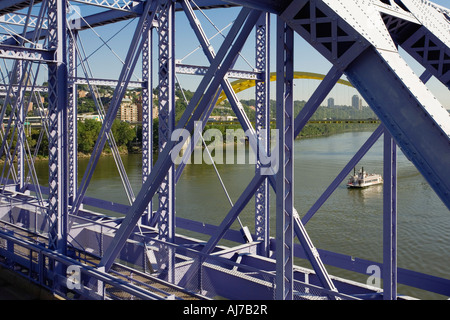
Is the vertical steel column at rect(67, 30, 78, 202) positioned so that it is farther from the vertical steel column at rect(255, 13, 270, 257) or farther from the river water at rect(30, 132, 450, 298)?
the river water at rect(30, 132, 450, 298)

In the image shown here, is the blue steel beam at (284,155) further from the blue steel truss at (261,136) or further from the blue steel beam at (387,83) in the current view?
the blue steel beam at (387,83)

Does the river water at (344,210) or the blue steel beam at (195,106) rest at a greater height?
the blue steel beam at (195,106)

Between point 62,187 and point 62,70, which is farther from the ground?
point 62,70

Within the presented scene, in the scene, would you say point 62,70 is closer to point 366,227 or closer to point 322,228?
point 322,228

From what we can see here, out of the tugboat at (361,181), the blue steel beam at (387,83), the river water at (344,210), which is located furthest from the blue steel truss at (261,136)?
the tugboat at (361,181)

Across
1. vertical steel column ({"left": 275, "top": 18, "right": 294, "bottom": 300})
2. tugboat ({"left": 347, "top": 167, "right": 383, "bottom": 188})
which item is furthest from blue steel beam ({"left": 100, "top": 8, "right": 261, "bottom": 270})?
tugboat ({"left": 347, "top": 167, "right": 383, "bottom": 188})

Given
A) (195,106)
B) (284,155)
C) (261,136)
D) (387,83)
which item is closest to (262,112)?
(261,136)
